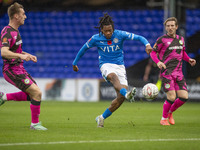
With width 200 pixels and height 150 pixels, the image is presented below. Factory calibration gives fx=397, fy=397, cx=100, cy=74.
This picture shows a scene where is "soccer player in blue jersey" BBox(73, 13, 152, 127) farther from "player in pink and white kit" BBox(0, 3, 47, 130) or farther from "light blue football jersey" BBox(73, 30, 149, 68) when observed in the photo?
"player in pink and white kit" BBox(0, 3, 47, 130)

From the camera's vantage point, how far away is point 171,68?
8766 millimetres

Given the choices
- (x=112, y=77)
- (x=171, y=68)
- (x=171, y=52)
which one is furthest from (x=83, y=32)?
(x=112, y=77)

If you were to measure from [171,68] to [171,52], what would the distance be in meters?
0.36

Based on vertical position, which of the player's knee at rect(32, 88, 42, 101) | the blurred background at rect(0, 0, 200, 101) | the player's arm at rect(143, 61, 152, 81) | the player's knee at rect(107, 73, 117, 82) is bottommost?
the player's knee at rect(32, 88, 42, 101)

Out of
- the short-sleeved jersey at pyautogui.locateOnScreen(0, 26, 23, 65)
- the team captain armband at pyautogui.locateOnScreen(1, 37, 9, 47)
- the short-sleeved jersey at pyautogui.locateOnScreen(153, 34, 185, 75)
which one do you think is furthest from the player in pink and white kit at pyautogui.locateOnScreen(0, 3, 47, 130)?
the short-sleeved jersey at pyautogui.locateOnScreen(153, 34, 185, 75)

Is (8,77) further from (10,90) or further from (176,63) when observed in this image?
(10,90)

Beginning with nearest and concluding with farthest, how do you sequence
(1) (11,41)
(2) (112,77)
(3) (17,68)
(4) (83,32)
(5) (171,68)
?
(1) (11,41)
(3) (17,68)
(2) (112,77)
(5) (171,68)
(4) (83,32)

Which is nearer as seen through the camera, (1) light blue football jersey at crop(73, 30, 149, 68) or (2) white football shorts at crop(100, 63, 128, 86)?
(2) white football shorts at crop(100, 63, 128, 86)

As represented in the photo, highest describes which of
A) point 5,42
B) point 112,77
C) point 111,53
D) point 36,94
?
point 5,42

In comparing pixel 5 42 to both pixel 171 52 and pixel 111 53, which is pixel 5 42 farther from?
pixel 171 52

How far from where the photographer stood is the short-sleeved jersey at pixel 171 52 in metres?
8.77

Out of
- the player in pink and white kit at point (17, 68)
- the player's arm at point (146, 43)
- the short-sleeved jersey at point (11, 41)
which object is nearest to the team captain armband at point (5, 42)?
the short-sleeved jersey at point (11, 41)

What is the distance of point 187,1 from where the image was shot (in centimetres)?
2542

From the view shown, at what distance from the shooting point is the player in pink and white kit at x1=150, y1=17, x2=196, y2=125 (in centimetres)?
869
